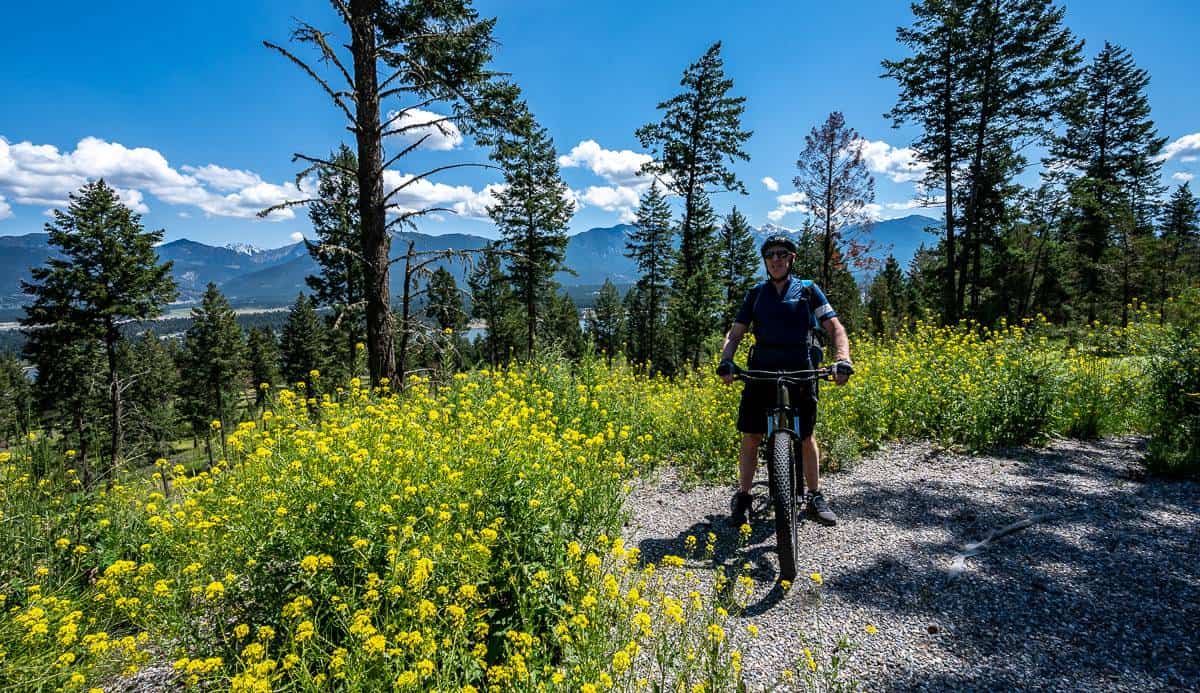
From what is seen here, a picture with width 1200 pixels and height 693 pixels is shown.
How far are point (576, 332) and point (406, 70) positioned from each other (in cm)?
6267

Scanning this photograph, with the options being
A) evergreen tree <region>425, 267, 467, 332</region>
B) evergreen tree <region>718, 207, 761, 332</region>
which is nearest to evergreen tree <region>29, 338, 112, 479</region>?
evergreen tree <region>425, 267, 467, 332</region>

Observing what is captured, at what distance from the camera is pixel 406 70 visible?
6.93 m

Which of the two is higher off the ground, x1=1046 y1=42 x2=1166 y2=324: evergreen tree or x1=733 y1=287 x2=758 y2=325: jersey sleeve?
x1=1046 y1=42 x2=1166 y2=324: evergreen tree

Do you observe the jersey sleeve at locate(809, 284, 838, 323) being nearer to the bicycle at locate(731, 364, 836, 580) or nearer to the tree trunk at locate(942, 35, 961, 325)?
the bicycle at locate(731, 364, 836, 580)

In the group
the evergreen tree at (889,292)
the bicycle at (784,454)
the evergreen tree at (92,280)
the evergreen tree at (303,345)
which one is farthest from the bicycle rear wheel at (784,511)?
the evergreen tree at (889,292)

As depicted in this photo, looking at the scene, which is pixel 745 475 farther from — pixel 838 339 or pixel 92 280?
pixel 92 280

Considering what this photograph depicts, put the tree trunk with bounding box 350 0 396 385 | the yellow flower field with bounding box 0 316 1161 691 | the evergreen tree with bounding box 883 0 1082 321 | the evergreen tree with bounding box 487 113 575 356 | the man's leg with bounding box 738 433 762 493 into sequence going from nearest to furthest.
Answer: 1. the yellow flower field with bounding box 0 316 1161 691
2. the man's leg with bounding box 738 433 762 493
3. the tree trunk with bounding box 350 0 396 385
4. the evergreen tree with bounding box 883 0 1082 321
5. the evergreen tree with bounding box 487 113 575 356

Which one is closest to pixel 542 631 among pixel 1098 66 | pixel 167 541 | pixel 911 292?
pixel 167 541

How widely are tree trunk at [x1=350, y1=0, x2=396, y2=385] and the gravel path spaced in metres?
4.33

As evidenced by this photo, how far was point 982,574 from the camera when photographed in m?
3.53

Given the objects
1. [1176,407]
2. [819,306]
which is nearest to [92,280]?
[819,306]

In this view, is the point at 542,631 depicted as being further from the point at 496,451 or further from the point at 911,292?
the point at 911,292

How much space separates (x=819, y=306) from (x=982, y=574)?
2325 millimetres

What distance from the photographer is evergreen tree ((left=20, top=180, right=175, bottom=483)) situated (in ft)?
64.1
